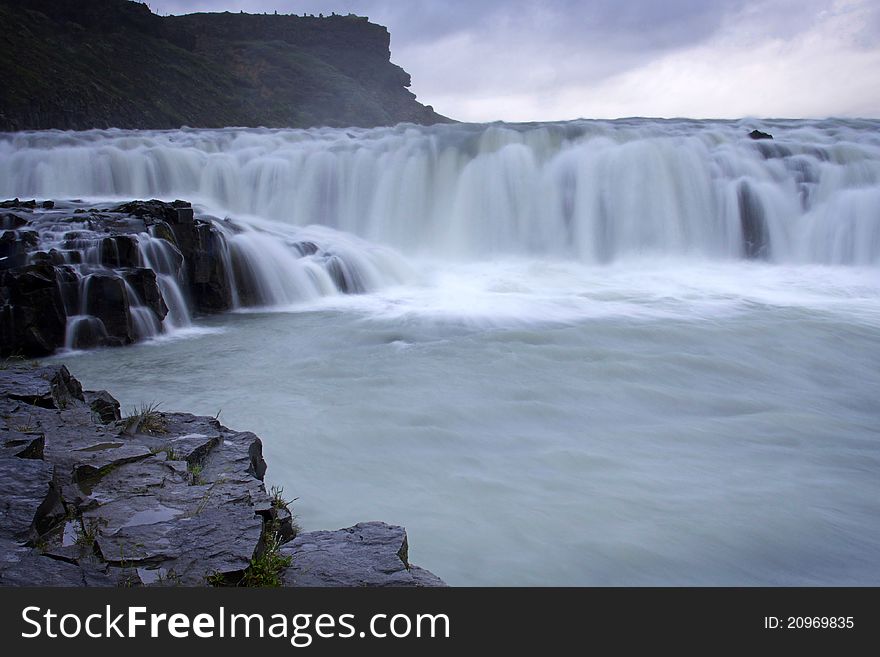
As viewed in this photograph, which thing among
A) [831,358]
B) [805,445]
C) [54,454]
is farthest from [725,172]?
[54,454]

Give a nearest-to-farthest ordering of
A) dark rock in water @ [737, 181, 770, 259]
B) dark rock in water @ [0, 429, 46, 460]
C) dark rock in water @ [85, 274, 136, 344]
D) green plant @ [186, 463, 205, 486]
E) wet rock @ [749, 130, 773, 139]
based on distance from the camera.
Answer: dark rock in water @ [0, 429, 46, 460], green plant @ [186, 463, 205, 486], dark rock in water @ [85, 274, 136, 344], dark rock in water @ [737, 181, 770, 259], wet rock @ [749, 130, 773, 139]

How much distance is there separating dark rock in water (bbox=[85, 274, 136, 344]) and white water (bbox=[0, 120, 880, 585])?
0.42m

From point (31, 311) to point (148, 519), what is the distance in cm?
734

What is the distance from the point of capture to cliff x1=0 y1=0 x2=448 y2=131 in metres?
31.6

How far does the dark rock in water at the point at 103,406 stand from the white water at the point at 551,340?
1.23 metres

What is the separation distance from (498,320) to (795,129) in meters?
16.7

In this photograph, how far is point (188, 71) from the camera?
45.2m

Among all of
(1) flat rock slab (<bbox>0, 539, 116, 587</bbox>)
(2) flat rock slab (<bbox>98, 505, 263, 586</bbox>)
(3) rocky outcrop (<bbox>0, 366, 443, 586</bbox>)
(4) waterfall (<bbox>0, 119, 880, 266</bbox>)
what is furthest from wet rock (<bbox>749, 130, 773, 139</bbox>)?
(1) flat rock slab (<bbox>0, 539, 116, 587</bbox>)

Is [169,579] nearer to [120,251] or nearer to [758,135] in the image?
[120,251]

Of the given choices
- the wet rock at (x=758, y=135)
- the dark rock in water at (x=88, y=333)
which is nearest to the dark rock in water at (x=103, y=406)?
the dark rock in water at (x=88, y=333)

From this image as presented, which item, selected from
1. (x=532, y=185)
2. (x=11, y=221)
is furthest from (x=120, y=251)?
(x=532, y=185)

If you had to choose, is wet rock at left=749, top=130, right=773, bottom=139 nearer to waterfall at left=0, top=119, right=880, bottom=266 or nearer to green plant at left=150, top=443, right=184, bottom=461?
waterfall at left=0, top=119, right=880, bottom=266

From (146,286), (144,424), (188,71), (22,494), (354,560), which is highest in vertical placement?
(188,71)

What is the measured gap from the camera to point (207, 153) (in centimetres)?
2125
